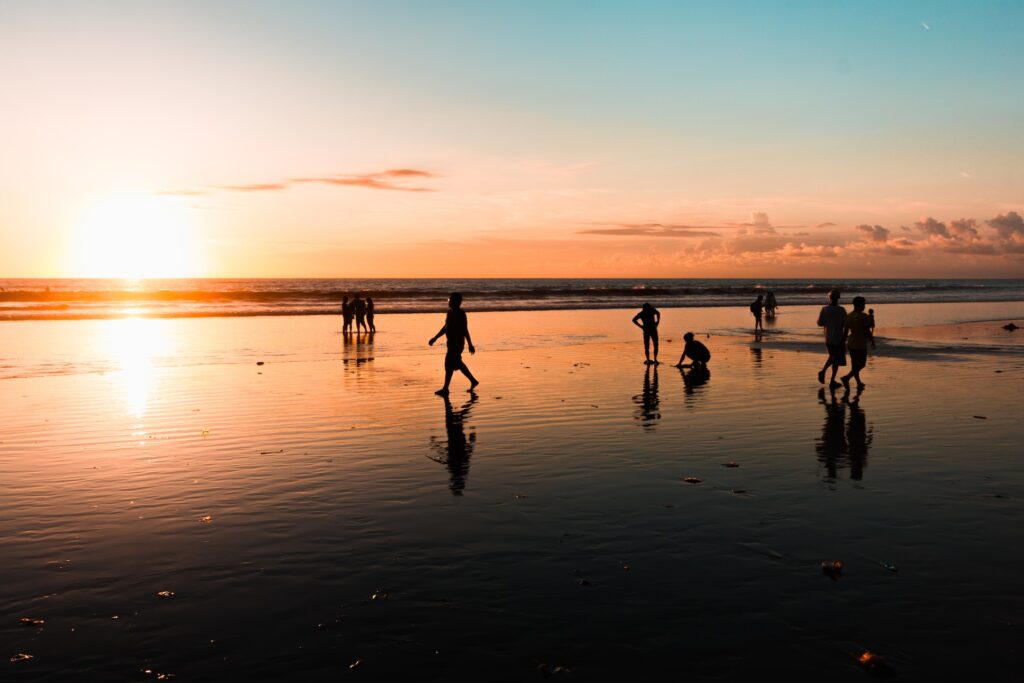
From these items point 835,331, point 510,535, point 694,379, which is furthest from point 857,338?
point 510,535

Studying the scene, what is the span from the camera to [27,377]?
20688mm

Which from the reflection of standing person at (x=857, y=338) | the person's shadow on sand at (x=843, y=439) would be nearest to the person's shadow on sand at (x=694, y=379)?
the person's shadow on sand at (x=843, y=439)

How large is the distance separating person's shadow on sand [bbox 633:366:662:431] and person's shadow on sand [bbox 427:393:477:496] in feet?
10.5

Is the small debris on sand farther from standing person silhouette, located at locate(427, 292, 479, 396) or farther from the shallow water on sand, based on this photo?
standing person silhouette, located at locate(427, 292, 479, 396)

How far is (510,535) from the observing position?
23.9 feet

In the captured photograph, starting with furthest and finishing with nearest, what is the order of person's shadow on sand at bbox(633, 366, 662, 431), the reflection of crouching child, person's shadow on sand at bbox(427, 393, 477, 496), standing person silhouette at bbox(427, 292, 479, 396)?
the reflection of crouching child → standing person silhouette at bbox(427, 292, 479, 396) → person's shadow on sand at bbox(633, 366, 662, 431) → person's shadow on sand at bbox(427, 393, 477, 496)

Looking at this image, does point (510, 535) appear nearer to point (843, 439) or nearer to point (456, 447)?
point (456, 447)

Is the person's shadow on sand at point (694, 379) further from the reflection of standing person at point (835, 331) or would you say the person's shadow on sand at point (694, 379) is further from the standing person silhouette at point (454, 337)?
the standing person silhouette at point (454, 337)

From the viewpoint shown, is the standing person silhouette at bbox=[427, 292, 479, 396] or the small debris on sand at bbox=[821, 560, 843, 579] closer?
the small debris on sand at bbox=[821, 560, 843, 579]

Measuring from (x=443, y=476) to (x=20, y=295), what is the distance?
84.1m

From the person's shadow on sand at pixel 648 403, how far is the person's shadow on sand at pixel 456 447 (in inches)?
126

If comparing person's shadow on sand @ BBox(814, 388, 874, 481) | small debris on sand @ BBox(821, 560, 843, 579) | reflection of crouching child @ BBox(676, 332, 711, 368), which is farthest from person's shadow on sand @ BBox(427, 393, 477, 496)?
reflection of crouching child @ BBox(676, 332, 711, 368)

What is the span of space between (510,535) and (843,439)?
6918 mm

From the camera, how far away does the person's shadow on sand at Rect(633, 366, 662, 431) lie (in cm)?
1344
